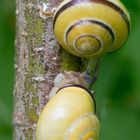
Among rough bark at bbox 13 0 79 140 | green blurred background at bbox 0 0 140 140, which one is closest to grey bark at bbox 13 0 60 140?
rough bark at bbox 13 0 79 140

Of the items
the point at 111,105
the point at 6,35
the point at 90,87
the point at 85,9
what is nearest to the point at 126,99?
the point at 111,105

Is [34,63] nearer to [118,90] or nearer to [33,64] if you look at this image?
[33,64]

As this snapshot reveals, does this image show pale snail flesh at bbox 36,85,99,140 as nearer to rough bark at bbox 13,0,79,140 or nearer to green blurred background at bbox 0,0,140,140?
rough bark at bbox 13,0,79,140

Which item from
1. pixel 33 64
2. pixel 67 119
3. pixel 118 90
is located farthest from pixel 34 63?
pixel 118 90

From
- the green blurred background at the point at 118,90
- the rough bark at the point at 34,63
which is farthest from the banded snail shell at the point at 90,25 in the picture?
the green blurred background at the point at 118,90

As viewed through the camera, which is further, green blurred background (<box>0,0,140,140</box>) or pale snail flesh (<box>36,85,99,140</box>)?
green blurred background (<box>0,0,140,140</box>)

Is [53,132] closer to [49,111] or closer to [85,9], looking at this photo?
[49,111]

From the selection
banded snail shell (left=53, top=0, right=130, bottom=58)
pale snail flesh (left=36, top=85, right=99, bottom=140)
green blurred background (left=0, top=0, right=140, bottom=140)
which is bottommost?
green blurred background (left=0, top=0, right=140, bottom=140)
